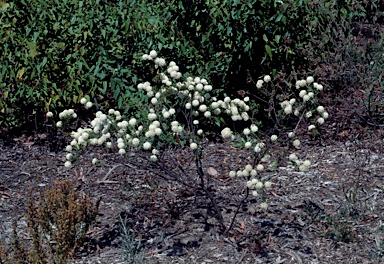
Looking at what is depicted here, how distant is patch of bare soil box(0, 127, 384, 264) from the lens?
12.5ft

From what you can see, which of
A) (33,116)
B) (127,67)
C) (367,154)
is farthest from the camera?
(33,116)

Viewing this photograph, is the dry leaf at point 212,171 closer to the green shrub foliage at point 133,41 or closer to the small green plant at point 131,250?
the green shrub foliage at point 133,41

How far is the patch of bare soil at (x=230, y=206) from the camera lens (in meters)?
3.81

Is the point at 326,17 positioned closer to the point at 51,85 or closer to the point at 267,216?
the point at 267,216

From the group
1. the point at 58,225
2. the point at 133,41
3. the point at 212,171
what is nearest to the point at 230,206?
the point at 212,171

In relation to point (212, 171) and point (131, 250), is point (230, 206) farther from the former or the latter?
point (131, 250)

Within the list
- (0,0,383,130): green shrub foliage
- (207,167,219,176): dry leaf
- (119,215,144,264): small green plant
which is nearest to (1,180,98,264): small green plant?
(119,215,144,264): small green plant

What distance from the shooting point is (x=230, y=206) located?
4.26 metres

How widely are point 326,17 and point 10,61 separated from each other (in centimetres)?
281

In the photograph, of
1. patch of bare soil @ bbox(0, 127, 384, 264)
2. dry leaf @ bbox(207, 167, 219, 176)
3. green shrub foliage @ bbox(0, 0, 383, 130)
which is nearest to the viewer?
patch of bare soil @ bbox(0, 127, 384, 264)

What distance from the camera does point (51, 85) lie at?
212 inches

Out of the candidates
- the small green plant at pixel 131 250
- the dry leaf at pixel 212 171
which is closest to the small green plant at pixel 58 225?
the small green plant at pixel 131 250

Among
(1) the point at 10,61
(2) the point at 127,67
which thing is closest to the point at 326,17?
(2) the point at 127,67

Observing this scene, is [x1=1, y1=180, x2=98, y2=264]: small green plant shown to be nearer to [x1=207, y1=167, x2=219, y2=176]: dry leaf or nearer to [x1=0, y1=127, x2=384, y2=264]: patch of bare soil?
[x1=0, y1=127, x2=384, y2=264]: patch of bare soil
